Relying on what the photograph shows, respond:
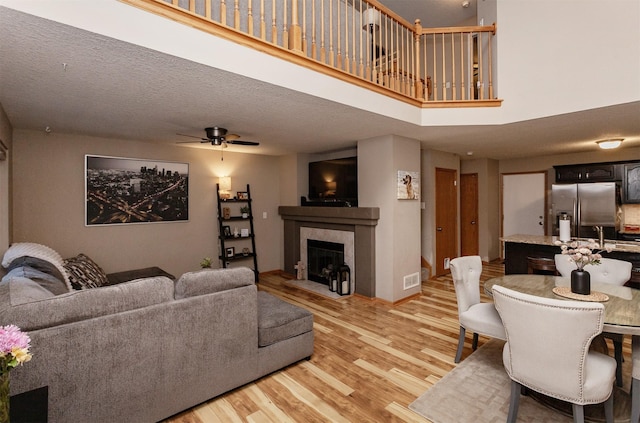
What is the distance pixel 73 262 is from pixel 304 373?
293cm

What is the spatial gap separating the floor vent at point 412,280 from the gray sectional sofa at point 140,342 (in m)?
2.44

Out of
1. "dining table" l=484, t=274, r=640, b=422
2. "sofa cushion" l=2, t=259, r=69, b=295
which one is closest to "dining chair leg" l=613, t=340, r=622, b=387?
"dining table" l=484, t=274, r=640, b=422

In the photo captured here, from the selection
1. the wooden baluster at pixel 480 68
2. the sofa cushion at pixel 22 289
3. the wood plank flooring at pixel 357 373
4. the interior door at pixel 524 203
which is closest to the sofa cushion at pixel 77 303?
the sofa cushion at pixel 22 289

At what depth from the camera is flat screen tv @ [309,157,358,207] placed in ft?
16.5

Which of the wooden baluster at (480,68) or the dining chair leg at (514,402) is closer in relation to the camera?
the dining chair leg at (514,402)

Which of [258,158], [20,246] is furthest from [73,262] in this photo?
[258,158]

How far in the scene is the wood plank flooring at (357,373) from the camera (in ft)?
6.92

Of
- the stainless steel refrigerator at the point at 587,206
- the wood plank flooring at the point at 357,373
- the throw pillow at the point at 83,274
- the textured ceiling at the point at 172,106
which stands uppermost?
the textured ceiling at the point at 172,106

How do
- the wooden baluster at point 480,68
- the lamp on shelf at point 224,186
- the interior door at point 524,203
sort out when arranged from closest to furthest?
the wooden baluster at point 480,68
the lamp on shelf at point 224,186
the interior door at point 524,203

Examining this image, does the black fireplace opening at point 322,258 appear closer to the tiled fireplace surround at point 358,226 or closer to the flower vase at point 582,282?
the tiled fireplace surround at point 358,226

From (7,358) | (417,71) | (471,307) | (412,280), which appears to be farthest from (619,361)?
(7,358)

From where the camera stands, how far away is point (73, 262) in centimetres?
344

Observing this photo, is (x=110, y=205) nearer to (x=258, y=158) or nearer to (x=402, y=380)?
(x=258, y=158)

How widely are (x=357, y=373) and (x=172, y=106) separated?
2.93 m
